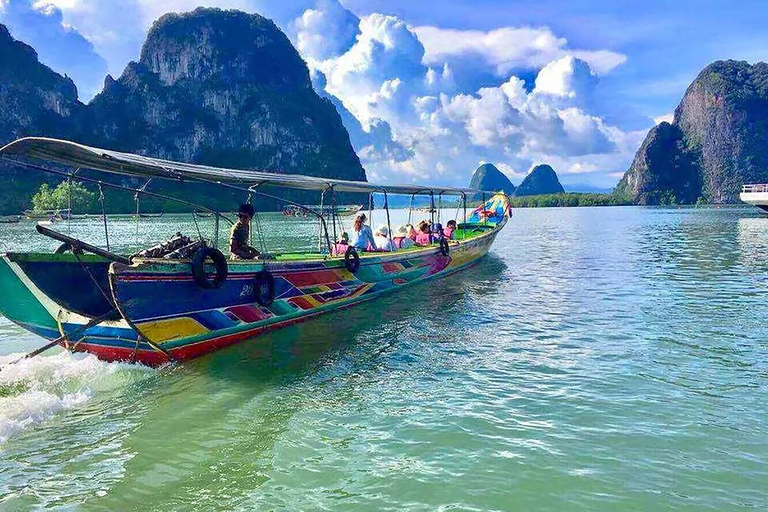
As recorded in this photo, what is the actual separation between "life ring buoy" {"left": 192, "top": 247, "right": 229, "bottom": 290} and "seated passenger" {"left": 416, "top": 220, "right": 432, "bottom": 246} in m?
10.2

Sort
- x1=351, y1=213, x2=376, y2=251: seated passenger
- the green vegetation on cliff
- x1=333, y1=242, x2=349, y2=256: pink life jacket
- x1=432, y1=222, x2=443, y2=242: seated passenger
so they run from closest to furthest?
1. x1=333, y1=242, x2=349, y2=256: pink life jacket
2. x1=351, y1=213, x2=376, y2=251: seated passenger
3. x1=432, y1=222, x2=443, y2=242: seated passenger
4. the green vegetation on cliff

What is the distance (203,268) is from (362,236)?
6169mm

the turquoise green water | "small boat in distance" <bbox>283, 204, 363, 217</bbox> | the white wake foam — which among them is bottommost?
the turquoise green water

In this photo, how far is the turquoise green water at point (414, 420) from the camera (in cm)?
472

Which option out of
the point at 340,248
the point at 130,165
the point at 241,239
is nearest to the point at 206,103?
the point at 340,248

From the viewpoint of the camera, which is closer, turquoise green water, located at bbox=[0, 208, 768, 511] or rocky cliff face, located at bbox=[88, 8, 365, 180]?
turquoise green water, located at bbox=[0, 208, 768, 511]

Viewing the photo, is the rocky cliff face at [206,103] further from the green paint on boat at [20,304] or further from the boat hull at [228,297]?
the boat hull at [228,297]

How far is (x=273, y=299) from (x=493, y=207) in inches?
802

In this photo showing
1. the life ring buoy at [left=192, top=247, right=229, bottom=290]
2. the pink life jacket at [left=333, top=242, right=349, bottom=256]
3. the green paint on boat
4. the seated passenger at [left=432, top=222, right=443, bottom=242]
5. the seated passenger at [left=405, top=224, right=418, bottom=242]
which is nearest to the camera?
the life ring buoy at [left=192, top=247, right=229, bottom=290]

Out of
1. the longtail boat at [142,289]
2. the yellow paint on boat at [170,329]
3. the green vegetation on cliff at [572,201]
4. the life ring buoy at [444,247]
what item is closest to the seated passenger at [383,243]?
the life ring buoy at [444,247]

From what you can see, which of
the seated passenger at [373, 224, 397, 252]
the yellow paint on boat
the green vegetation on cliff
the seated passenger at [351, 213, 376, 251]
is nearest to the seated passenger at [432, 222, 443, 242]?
the seated passenger at [373, 224, 397, 252]

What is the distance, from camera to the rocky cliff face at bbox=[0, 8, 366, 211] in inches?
5472

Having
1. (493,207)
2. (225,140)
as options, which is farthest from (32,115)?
(493,207)

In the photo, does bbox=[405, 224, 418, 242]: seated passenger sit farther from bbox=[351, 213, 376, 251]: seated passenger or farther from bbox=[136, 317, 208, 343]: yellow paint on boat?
bbox=[136, 317, 208, 343]: yellow paint on boat
